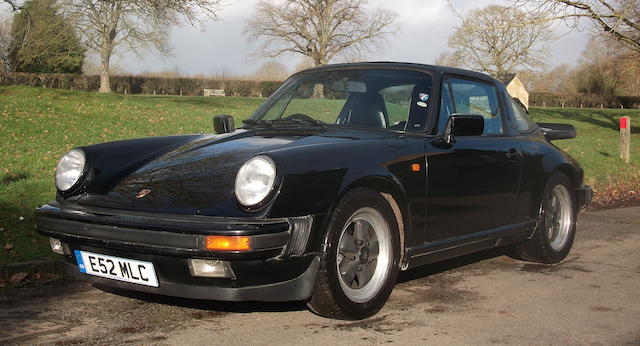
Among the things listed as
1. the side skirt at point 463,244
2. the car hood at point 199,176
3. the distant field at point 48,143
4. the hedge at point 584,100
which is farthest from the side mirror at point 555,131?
the hedge at point 584,100

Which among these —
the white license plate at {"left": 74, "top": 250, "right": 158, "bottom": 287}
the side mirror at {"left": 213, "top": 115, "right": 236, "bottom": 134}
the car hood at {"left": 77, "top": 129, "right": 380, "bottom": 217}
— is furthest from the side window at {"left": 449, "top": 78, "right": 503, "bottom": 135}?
the white license plate at {"left": 74, "top": 250, "right": 158, "bottom": 287}

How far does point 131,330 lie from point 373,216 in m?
1.50

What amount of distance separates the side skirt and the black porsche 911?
0.5 inches

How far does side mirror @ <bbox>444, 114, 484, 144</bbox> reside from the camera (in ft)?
15.8

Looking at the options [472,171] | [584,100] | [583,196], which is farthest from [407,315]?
[584,100]

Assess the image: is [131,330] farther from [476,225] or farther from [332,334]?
[476,225]

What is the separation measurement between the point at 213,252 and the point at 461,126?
2.09 m

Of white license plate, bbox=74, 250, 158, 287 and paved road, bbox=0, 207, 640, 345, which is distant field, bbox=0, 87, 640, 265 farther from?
white license plate, bbox=74, 250, 158, 287

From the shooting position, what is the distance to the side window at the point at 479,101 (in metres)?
5.30

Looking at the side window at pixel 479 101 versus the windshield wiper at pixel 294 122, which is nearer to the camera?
the windshield wiper at pixel 294 122

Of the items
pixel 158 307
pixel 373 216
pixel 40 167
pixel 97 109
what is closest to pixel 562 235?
pixel 373 216

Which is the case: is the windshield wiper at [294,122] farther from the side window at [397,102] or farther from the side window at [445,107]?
the side window at [445,107]

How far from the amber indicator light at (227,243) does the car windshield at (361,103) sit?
1.55 metres

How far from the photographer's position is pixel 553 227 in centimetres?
616
